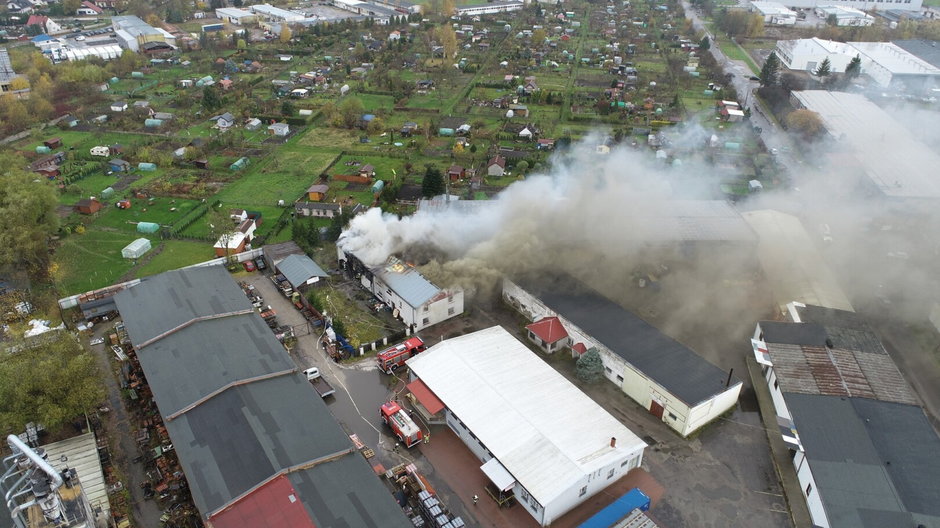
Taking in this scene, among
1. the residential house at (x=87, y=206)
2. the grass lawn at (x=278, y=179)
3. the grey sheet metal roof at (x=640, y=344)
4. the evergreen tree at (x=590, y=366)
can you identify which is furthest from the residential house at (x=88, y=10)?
the evergreen tree at (x=590, y=366)

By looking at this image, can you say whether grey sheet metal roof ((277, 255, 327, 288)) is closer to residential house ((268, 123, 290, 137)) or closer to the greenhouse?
the greenhouse

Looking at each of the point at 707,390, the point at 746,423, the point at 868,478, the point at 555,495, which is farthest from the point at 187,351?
the point at 868,478

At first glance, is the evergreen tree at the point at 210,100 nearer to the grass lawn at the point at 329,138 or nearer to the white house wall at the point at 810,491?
the grass lawn at the point at 329,138

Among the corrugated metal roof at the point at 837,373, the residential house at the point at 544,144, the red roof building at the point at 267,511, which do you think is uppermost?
the red roof building at the point at 267,511

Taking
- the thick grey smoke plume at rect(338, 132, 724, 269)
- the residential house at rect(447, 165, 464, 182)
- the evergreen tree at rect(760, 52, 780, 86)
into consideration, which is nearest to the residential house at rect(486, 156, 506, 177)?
the residential house at rect(447, 165, 464, 182)

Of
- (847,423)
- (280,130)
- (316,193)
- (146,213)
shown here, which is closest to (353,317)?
(316,193)

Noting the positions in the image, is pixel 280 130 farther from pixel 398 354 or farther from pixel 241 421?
pixel 241 421
